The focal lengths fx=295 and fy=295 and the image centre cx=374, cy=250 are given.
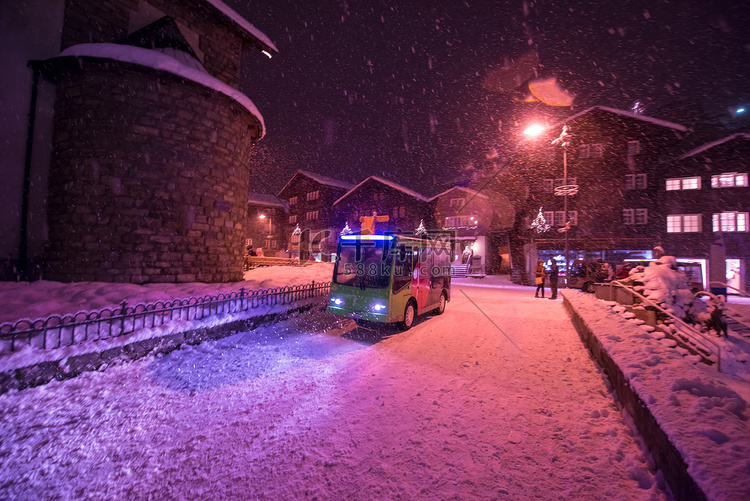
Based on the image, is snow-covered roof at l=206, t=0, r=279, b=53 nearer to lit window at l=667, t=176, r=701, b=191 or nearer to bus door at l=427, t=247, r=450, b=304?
bus door at l=427, t=247, r=450, b=304

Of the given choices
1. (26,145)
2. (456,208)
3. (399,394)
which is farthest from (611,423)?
(456,208)

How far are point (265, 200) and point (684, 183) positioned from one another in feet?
151

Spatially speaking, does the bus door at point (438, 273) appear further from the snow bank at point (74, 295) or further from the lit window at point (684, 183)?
the lit window at point (684, 183)

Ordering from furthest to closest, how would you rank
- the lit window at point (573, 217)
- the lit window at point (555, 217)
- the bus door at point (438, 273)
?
the lit window at point (555, 217), the lit window at point (573, 217), the bus door at point (438, 273)

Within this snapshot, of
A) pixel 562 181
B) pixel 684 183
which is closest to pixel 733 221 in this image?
pixel 684 183

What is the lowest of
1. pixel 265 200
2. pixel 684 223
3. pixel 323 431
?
pixel 323 431

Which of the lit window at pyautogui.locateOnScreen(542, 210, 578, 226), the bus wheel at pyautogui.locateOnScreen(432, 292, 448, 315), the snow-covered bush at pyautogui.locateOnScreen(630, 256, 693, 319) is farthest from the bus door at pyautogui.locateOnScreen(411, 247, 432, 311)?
the lit window at pyautogui.locateOnScreen(542, 210, 578, 226)

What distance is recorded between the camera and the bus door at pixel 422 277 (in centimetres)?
861

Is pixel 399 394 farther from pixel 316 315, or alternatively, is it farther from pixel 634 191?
pixel 634 191

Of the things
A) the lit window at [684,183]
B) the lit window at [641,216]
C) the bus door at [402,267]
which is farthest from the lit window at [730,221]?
the bus door at [402,267]

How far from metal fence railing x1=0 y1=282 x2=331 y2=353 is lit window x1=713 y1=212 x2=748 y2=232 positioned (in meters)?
30.6

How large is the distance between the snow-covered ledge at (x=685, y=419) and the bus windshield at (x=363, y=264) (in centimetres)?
474

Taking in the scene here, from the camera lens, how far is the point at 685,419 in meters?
2.63

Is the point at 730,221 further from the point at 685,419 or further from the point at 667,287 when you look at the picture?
the point at 685,419
